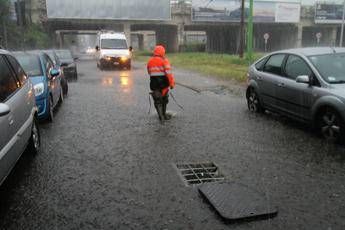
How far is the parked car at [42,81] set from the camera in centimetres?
862

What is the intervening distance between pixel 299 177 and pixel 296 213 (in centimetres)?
117

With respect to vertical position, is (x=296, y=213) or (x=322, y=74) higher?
(x=322, y=74)

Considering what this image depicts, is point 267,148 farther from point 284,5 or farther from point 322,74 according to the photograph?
point 284,5

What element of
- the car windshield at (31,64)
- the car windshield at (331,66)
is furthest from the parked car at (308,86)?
the car windshield at (31,64)

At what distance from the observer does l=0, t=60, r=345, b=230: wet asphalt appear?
4.21m

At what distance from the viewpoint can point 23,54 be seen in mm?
10414

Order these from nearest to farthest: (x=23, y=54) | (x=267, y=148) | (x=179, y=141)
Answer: (x=267, y=148)
(x=179, y=141)
(x=23, y=54)

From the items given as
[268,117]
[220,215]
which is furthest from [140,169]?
[268,117]

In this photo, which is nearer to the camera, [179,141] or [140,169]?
Answer: [140,169]

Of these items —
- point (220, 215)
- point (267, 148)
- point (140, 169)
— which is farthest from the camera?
point (267, 148)

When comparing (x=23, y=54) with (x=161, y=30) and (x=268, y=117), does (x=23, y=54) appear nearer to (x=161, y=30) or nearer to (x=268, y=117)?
(x=268, y=117)

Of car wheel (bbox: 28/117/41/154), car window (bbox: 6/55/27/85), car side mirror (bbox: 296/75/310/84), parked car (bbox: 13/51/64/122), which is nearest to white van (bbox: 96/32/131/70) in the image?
parked car (bbox: 13/51/64/122)

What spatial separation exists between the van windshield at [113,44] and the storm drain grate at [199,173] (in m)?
23.4

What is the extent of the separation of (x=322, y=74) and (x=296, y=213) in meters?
3.85
